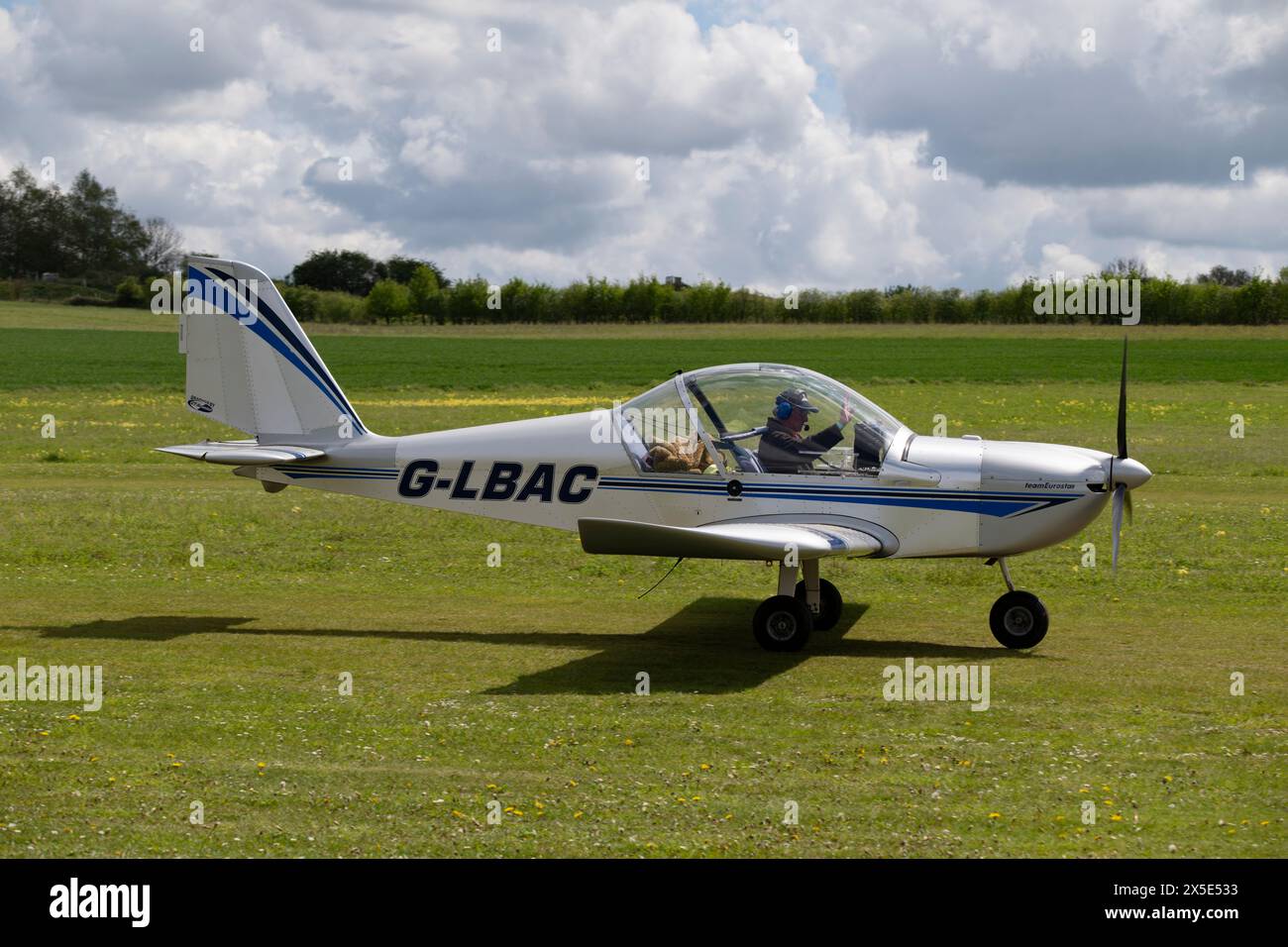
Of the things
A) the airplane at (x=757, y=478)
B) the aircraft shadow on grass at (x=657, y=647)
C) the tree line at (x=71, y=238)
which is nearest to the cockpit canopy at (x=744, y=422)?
the airplane at (x=757, y=478)

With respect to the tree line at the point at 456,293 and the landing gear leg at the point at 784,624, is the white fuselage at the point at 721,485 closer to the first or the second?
the landing gear leg at the point at 784,624

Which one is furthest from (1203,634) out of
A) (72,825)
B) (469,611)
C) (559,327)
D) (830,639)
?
(559,327)

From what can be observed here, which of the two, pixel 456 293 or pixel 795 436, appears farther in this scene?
pixel 456 293

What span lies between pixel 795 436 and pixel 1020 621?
2377 mm

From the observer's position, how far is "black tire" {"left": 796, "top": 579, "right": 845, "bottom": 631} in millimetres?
12344

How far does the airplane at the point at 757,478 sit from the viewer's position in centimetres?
1101

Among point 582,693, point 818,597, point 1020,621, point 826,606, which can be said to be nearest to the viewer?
point 582,693

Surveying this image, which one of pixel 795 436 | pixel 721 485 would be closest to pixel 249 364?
pixel 721 485

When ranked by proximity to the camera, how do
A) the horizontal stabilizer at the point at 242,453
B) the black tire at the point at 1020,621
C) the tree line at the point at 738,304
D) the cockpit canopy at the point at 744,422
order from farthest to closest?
1. the tree line at the point at 738,304
2. the horizontal stabilizer at the point at 242,453
3. the cockpit canopy at the point at 744,422
4. the black tire at the point at 1020,621

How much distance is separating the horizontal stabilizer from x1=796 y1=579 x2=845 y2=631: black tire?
460 centimetres

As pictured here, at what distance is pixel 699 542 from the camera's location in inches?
409
